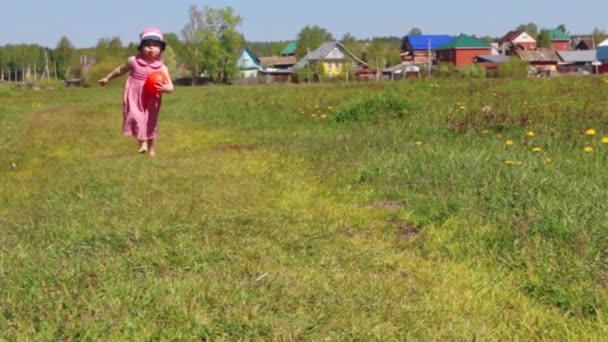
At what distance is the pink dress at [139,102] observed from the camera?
7859 millimetres

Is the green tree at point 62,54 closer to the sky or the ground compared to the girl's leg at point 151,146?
closer to the sky

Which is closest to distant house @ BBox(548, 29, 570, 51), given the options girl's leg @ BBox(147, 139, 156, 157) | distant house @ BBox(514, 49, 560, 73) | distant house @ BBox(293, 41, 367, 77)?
distant house @ BBox(514, 49, 560, 73)

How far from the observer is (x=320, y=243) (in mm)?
4008

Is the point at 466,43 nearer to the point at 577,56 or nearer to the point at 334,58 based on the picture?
the point at 577,56

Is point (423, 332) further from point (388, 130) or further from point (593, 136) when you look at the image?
point (388, 130)

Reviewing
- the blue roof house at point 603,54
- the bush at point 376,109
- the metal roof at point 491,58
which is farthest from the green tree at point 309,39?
the bush at point 376,109

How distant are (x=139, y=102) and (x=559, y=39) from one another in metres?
126

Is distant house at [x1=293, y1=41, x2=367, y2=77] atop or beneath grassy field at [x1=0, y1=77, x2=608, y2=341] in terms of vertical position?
atop

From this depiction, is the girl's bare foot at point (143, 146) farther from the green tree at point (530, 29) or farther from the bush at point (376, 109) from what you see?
the green tree at point (530, 29)

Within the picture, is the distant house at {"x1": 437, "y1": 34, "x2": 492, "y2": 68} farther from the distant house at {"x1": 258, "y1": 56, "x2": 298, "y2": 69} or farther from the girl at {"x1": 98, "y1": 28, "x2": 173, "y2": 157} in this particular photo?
the girl at {"x1": 98, "y1": 28, "x2": 173, "y2": 157}

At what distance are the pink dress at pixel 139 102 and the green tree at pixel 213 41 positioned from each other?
211 ft

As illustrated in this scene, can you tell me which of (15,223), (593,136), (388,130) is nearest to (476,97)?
(388,130)

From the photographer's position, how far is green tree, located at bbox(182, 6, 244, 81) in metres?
71.8

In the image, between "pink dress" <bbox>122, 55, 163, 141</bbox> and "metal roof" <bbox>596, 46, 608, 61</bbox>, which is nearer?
"pink dress" <bbox>122, 55, 163, 141</bbox>
